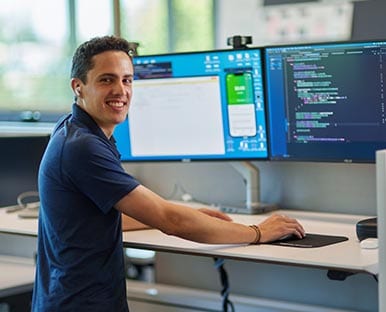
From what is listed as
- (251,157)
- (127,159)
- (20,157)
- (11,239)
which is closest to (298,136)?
(251,157)

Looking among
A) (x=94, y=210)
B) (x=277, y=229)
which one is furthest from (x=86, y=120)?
(x=277, y=229)

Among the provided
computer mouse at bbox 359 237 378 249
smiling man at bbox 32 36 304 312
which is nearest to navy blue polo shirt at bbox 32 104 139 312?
smiling man at bbox 32 36 304 312

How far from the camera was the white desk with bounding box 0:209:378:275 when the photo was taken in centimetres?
205

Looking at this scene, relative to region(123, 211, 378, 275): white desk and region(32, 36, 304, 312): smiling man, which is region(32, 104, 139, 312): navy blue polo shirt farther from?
region(123, 211, 378, 275): white desk

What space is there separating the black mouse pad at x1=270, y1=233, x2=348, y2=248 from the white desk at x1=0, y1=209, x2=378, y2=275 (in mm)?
32

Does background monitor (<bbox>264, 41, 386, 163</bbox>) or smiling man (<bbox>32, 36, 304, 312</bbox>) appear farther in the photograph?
background monitor (<bbox>264, 41, 386, 163</bbox>)

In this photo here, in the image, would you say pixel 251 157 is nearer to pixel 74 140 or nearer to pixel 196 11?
pixel 74 140

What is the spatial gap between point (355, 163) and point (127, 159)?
0.89 m

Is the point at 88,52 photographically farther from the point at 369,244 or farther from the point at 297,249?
the point at 369,244

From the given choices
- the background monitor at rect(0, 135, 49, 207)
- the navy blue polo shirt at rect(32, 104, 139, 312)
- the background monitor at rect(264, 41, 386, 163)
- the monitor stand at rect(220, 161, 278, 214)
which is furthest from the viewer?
the background monitor at rect(0, 135, 49, 207)

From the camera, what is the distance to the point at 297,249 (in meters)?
2.21

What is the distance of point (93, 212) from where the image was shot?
7.22ft

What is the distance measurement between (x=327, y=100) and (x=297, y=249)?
24.1 inches

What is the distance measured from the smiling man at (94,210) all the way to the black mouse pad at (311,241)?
3 cm
